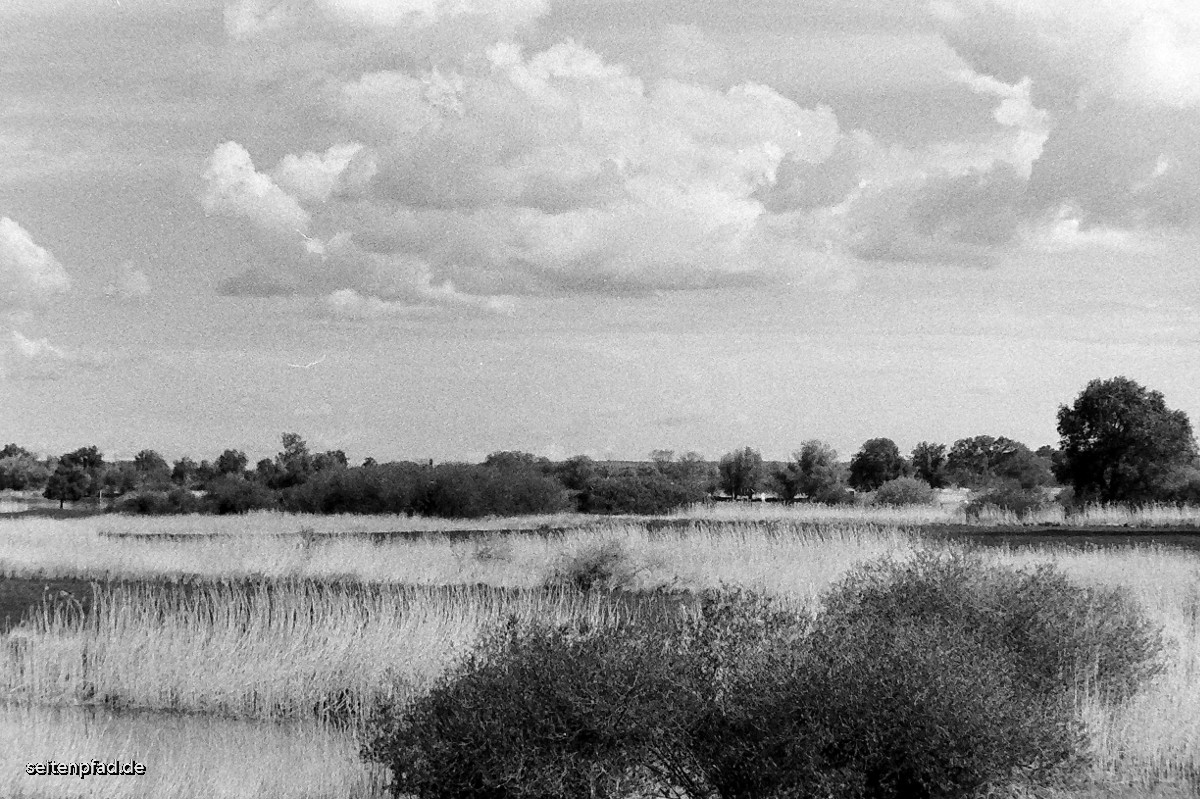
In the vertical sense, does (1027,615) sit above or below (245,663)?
above

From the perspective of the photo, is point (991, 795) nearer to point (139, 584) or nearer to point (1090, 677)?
point (1090, 677)

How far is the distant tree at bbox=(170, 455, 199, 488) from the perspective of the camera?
9424 cm

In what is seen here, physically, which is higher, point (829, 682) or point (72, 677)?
point (829, 682)

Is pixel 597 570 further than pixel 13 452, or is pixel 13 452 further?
pixel 13 452

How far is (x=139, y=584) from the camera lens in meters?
24.8

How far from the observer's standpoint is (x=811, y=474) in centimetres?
7625

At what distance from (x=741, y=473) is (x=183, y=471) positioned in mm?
39839

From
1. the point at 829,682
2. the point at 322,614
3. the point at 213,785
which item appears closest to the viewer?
the point at 829,682

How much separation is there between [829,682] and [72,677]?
9912 millimetres

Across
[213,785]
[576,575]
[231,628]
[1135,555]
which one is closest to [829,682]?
[213,785]

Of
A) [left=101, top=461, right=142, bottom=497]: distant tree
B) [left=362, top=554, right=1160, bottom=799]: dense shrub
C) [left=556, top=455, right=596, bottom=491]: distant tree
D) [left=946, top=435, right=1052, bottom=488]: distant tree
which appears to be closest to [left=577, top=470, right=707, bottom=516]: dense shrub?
[left=556, top=455, right=596, bottom=491]: distant tree

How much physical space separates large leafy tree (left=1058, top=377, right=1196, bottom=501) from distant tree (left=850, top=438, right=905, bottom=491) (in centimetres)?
4343

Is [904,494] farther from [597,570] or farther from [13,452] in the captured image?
[13,452]

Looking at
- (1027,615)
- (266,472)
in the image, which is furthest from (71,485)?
(1027,615)
